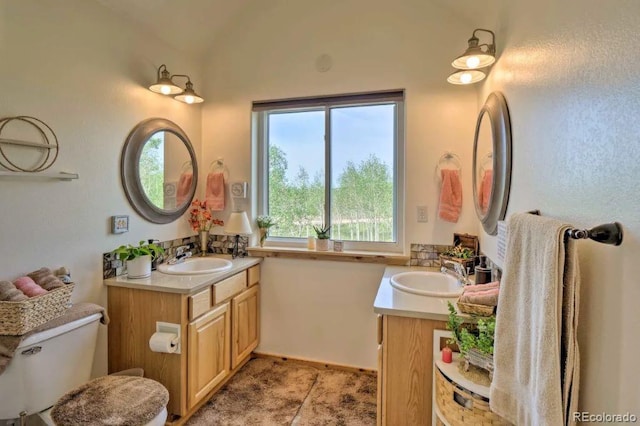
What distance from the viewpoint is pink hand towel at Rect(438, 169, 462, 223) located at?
7.68ft

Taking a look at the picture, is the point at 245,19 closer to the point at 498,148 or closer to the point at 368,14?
the point at 368,14

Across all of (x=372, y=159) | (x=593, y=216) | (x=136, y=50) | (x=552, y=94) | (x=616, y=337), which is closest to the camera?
(x=616, y=337)

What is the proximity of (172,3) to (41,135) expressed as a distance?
131cm

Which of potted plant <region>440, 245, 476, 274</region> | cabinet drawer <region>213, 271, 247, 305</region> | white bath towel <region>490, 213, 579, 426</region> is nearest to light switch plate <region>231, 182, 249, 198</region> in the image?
cabinet drawer <region>213, 271, 247, 305</region>

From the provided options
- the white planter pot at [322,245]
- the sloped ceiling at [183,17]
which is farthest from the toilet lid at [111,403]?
the sloped ceiling at [183,17]

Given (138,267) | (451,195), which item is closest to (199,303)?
(138,267)

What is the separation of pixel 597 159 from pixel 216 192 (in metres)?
2.59

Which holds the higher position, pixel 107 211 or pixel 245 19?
pixel 245 19

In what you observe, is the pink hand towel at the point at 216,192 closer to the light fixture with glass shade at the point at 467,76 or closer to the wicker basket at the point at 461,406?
the light fixture with glass shade at the point at 467,76

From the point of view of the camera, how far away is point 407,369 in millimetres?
1605

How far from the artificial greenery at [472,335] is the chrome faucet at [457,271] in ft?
1.79

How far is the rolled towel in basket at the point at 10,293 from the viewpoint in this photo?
1379 mm

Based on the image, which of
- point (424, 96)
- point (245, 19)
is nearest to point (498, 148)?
point (424, 96)

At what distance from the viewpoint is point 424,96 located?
95.3 inches
